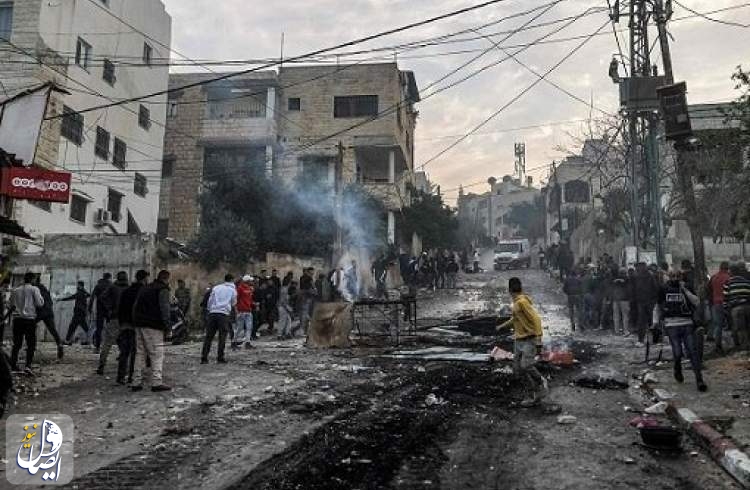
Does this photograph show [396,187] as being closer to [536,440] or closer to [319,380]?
[319,380]

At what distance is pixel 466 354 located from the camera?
12.2m

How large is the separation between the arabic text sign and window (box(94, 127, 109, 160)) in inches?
821

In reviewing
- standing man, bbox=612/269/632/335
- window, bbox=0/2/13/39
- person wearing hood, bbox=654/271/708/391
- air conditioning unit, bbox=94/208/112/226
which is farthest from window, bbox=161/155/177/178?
person wearing hood, bbox=654/271/708/391

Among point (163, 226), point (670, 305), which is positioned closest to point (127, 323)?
point (670, 305)

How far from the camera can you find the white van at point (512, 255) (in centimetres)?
3969

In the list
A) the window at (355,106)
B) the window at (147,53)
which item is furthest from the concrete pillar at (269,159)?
the window at (147,53)

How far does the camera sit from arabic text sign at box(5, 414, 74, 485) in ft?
16.6

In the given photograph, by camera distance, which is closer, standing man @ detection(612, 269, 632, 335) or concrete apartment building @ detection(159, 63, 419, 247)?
standing man @ detection(612, 269, 632, 335)

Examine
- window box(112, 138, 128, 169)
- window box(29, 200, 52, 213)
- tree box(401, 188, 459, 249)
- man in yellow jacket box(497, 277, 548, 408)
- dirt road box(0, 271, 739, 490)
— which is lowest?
dirt road box(0, 271, 739, 490)

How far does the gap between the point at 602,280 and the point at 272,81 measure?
74.0 ft

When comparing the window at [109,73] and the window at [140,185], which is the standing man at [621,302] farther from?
the window at [109,73]

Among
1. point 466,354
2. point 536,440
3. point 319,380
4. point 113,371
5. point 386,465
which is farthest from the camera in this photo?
point 466,354

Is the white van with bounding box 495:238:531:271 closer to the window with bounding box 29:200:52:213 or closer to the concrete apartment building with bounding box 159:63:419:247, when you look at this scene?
the concrete apartment building with bounding box 159:63:419:247

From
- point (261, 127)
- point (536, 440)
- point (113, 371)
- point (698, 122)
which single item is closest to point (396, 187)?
point (261, 127)
